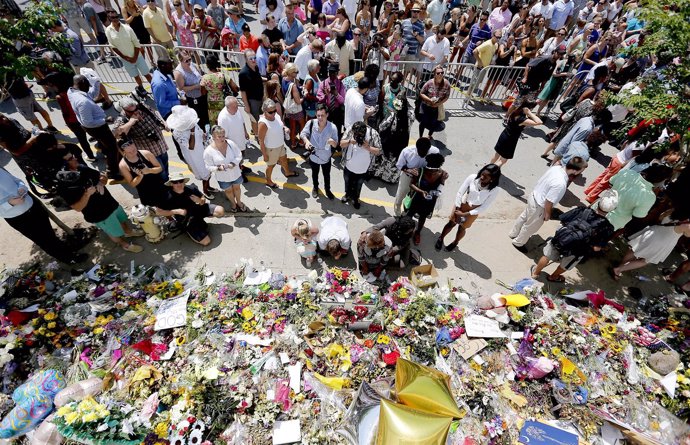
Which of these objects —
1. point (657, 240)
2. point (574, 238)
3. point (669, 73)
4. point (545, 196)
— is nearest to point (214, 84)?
point (545, 196)

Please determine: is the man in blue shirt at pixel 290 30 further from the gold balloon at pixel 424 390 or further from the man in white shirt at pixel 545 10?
the man in white shirt at pixel 545 10

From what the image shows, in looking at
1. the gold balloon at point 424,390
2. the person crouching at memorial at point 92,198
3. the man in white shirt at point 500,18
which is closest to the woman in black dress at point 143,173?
the person crouching at memorial at point 92,198

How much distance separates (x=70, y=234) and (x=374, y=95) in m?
5.73

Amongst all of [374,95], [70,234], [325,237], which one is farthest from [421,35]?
[70,234]

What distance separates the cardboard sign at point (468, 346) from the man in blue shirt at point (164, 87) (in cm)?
629

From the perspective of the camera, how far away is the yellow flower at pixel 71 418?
3307 mm

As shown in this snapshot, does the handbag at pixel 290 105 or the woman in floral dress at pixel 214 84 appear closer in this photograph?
the woman in floral dress at pixel 214 84

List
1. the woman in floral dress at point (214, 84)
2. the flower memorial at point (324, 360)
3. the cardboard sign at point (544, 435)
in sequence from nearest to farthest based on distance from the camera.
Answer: the flower memorial at point (324, 360) → the cardboard sign at point (544, 435) → the woman in floral dress at point (214, 84)

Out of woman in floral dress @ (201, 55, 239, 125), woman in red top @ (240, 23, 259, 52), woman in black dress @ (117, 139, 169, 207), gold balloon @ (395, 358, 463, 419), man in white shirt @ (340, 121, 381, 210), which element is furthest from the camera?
woman in red top @ (240, 23, 259, 52)

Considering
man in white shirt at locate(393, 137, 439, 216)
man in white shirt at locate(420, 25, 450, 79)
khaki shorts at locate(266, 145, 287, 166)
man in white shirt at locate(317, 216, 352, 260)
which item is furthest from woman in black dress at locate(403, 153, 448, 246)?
man in white shirt at locate(420, 25, 450, 79)

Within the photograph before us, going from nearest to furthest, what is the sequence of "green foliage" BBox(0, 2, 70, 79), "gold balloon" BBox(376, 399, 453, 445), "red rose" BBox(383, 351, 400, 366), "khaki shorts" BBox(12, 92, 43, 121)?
1. "gold balloon" BBox(376, 399, 453, 445)
2. "green foliage" BBox(0, 2, 70, 79)
3. "red rose" BBox(383, 351, 400, 366)
4. "khaki shorts" BBox(12, 92, 43, 121)

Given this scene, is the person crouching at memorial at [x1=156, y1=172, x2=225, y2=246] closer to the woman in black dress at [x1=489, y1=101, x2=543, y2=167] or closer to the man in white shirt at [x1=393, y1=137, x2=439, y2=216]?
the man in white shirt at [x1=393, y1=137, x2=439, y2=216]

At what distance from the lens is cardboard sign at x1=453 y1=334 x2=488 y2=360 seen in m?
4.31

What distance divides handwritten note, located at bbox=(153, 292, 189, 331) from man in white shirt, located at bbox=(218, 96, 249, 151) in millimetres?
2845
